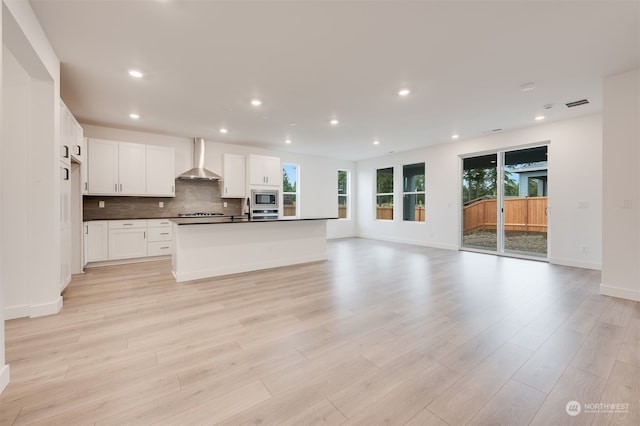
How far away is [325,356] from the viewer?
203 cm

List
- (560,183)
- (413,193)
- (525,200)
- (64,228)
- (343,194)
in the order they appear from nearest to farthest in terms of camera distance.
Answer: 1. (64,228)
2. (560,183)
3. (525,200)
4. (413,193)
5. (343,194)

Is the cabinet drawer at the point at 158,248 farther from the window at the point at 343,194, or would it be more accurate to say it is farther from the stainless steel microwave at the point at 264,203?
the window at the point at 343,194

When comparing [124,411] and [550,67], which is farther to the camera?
[550,67]

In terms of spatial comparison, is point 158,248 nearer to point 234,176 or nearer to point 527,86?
point 234,176

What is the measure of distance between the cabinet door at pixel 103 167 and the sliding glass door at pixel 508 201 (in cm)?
772

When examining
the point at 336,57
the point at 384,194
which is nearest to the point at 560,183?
the point at 384,194

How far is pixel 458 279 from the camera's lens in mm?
4090

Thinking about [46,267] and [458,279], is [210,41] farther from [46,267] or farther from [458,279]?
[458,279]

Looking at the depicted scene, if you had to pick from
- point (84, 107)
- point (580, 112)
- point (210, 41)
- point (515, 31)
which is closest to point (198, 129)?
point (84, 107)

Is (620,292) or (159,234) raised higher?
(159,234)

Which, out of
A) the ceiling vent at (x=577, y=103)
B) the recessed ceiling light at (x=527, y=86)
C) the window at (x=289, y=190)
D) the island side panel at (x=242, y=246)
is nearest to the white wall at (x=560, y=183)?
the ceiling vent at (x=577, y=103)

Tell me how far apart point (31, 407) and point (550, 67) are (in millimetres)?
5320

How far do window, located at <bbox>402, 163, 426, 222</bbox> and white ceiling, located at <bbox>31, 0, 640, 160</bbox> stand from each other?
9.53 ft

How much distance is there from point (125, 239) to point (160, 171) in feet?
4.99
